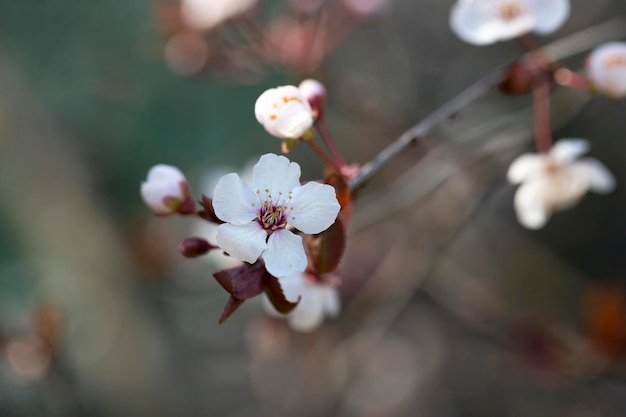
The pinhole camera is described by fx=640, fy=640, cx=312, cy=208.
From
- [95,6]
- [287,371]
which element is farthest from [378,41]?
[287,371]

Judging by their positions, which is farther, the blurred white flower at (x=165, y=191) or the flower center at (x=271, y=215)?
the blurred white flower at (x=165, y=191)

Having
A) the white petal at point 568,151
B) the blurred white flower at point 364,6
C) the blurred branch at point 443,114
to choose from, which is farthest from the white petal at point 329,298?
the blurred white flower at point 364,6

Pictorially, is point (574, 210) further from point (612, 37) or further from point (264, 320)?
point (264, 320)

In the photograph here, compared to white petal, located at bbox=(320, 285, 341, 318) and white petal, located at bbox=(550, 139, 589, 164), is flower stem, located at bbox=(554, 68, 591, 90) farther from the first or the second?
white petal, located at bbox=(320, 285, 341, 318)

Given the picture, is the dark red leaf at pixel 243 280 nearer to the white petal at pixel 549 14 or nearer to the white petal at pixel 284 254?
the white petal at pixel 284 254

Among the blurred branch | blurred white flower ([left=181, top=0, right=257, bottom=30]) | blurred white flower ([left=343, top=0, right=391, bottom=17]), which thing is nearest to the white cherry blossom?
the blurred branch
